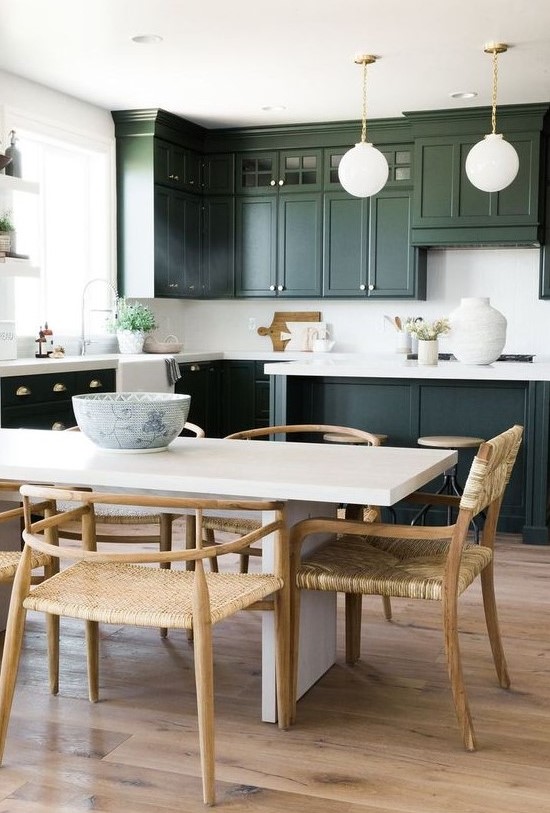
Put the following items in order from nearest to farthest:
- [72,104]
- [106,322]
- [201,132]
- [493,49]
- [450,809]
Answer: [450,809] < [493,49] < [72,104] < [106,322] < [201,132]

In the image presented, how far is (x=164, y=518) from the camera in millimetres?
3211

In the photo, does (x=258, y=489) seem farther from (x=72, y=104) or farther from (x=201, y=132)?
(x=201, y=132)

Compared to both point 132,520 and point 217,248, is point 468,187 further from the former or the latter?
point 132,520

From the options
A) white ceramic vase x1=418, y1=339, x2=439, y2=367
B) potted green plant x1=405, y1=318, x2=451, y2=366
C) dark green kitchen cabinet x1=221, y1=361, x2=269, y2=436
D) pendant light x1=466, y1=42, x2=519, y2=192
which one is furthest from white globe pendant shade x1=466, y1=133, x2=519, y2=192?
dark green kitchen cabinet x1=221, y1=361, x2=269, y2=436

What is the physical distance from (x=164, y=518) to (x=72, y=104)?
13.1 feet

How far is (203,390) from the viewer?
700 cm

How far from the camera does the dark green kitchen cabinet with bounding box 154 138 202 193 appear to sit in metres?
6.81

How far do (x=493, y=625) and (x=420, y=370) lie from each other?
2.34 m

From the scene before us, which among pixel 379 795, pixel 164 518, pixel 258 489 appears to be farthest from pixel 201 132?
pixel 379 795

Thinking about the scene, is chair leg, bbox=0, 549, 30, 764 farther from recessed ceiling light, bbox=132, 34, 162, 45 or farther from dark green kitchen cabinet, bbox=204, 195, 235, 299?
dark green kitchen cabinet, bbox=204, 195, 235, 299

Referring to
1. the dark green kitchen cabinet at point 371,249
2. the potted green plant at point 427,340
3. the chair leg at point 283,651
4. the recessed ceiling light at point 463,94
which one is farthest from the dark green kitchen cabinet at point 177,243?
the chair leg at point 283,651

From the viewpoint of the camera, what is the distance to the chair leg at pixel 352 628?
312 centimetres

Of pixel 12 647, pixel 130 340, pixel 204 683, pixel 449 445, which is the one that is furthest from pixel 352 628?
pixel 130 340

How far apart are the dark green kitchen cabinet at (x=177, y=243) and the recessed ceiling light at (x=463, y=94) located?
2.01 metres
